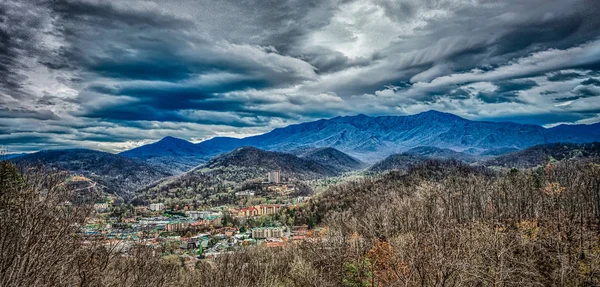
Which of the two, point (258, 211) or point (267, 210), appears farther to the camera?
point (267, 210)

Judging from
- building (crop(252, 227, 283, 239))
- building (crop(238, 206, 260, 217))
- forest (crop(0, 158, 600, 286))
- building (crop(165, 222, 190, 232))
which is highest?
forest (crop(0, 158, 600, 286))

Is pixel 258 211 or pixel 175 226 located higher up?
pixel 175 226

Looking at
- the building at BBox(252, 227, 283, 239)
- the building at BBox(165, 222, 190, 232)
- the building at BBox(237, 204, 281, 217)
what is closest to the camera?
the building at BBox(252, 227, 283, 239)

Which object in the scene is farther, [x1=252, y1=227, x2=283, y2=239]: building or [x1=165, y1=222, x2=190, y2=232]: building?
[x1=165, y1=222, x2=190, y2=232]: building

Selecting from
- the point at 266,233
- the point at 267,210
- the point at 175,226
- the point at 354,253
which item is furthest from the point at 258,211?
the point at 354,253

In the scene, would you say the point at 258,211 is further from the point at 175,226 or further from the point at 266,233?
the point at 266,233

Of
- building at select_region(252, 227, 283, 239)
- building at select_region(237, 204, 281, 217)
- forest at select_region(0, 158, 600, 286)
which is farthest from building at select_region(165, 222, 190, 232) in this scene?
forest at select_region(0, 158, 600, 286)

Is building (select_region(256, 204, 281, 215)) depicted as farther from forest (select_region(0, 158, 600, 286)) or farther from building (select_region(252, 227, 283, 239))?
forest (select_region(0, 158, 600, 286))

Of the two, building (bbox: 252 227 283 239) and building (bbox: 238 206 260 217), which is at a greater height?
building (bbox: 252 227 283 239)

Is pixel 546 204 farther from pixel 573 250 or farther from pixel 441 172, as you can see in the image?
pixel 441 172

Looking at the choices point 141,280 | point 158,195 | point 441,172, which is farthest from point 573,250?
point 158,195

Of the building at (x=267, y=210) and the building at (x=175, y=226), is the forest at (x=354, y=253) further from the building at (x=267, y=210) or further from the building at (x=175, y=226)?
the building at (x=267, y=210)

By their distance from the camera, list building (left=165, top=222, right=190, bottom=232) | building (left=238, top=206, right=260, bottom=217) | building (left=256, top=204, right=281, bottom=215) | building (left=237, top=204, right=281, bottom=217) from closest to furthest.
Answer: building (left=165, top=222, right=190, bottom=232) → building (left=238, top=206, right=260, bottom=217) → building (left=237, top=204, right=281, bottom=217) → building (left=256, top=204, right=281, bottom=215)

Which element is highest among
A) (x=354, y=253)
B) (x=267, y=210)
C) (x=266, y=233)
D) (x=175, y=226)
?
(x=354, y=253)
